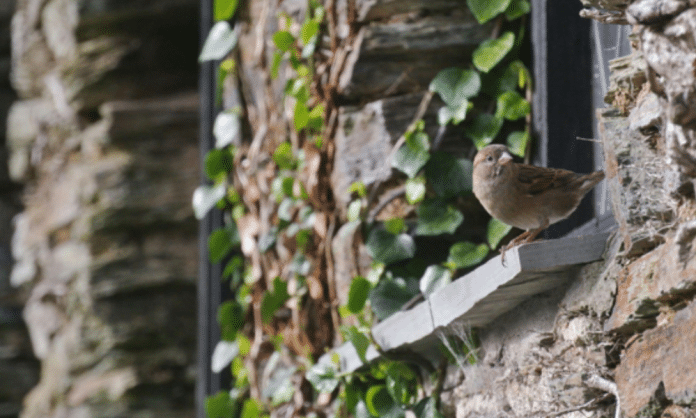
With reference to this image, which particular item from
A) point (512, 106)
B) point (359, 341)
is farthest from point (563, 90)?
point (359, 341)

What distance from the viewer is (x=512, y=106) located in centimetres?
200

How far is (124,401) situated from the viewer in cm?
448

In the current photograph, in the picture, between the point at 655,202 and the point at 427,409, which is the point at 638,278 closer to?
the point at 655,202

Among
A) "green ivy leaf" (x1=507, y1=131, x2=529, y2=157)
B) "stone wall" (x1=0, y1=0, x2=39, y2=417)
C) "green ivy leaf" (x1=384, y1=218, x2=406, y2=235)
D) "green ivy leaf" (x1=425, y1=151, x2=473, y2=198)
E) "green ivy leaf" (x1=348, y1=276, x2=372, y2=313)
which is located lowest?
"stone wall" (x1=0, y1=0, x2=39, y2=417)

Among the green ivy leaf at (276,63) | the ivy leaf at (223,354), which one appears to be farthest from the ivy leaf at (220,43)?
the ivy leaf at (223,354)

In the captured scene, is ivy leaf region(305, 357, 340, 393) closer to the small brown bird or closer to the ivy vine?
the ivy vine

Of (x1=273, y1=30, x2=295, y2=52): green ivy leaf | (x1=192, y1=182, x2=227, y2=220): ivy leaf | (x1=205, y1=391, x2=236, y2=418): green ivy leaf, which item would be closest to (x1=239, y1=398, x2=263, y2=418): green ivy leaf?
(x1=205, y1=391, x2=236, y2=418): green ivy leaf

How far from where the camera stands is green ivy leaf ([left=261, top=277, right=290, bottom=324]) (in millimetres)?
2680

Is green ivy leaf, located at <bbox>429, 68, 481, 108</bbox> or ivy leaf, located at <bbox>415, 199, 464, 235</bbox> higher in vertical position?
green ivy leaf, located at <bbox>429, 68, 481, 108</bbox>

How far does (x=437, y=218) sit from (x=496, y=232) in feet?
0.75

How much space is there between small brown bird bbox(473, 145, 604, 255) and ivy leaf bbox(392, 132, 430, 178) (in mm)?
622

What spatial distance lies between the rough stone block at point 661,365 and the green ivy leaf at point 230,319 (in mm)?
2008

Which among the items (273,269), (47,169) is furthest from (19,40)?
(273,269)

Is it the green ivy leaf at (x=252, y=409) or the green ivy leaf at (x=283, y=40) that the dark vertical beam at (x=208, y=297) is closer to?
the green ivy leaf at (x=252, y=409)
